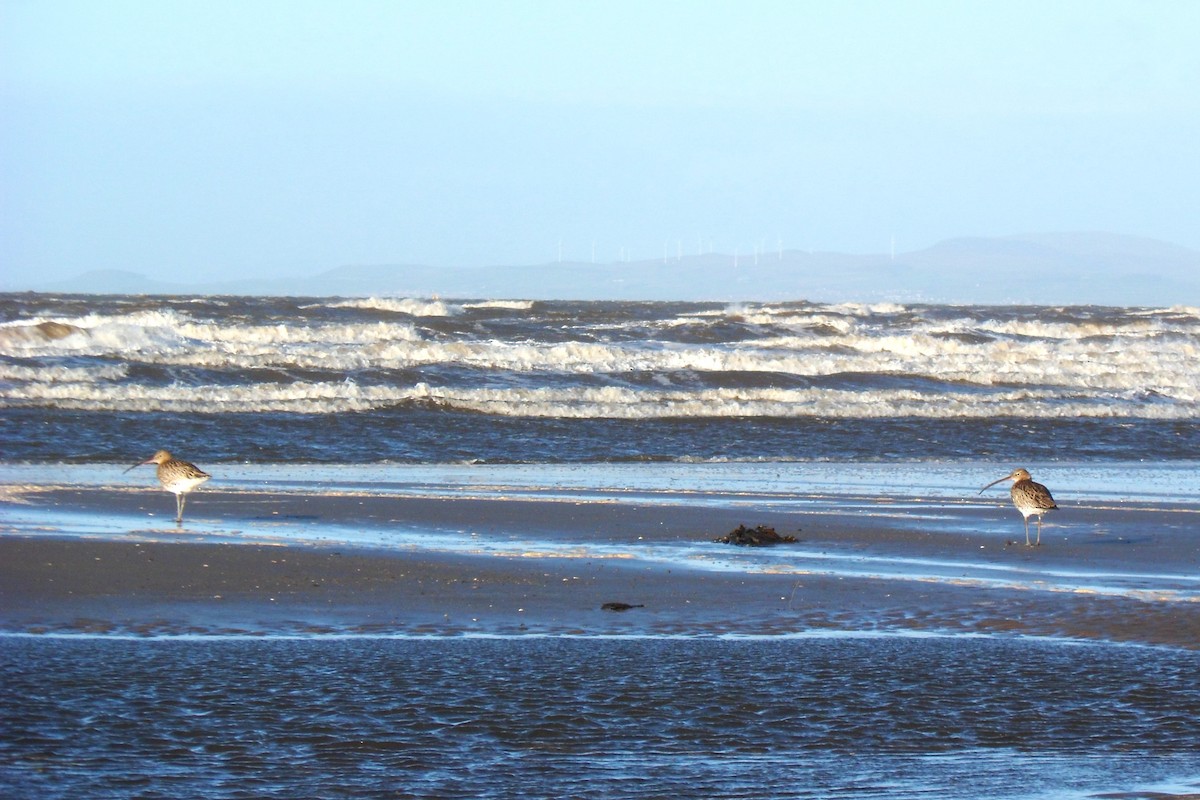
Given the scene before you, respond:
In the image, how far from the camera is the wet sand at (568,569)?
666 cm

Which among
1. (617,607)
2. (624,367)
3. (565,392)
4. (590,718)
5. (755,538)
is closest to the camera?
(590,718)

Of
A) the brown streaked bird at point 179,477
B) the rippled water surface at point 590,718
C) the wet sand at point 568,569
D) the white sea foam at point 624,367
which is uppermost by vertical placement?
the white sea foam at point 624,367

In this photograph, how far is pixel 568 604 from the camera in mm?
7137

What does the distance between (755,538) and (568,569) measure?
1.76m

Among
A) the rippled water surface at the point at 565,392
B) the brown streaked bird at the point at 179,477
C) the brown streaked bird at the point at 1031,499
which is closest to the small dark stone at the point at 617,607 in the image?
the brown streaked bird at the point at 1031,499

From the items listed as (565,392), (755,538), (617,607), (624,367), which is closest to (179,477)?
(755,538)

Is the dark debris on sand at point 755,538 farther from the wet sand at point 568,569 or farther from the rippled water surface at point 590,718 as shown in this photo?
the rippled water surface at point 590,718

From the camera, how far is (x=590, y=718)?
4.84 m

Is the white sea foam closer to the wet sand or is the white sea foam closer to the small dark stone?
the wet sand

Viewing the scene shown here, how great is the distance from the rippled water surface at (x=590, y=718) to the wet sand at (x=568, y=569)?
54 centimetres

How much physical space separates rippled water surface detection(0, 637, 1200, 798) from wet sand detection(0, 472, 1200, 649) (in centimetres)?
54

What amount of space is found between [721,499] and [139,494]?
4740mm

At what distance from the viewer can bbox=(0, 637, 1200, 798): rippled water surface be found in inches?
163

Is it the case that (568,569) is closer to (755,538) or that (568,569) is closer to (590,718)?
(755,538)
